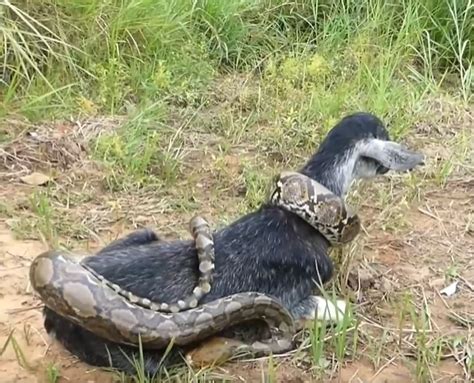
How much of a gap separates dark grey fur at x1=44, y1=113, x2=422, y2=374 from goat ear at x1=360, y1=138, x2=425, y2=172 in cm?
8

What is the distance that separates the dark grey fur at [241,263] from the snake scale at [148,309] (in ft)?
0.17

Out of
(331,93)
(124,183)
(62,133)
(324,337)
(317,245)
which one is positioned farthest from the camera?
(331,93)

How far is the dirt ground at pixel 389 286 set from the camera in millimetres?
3824

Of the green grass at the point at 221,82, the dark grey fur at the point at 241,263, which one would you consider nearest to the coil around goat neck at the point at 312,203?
the dark grey fur at the point at 241,263

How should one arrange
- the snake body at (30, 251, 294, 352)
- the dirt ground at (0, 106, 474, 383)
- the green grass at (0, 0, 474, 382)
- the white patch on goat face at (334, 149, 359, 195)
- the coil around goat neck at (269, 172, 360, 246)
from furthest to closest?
the green grass at (0, 0, 474, 382)
the white patch on goat face at (334, 149, 359, 195)
the coil around goat neck at (269, 172, 360, 246)
the dirt ground at (0, 106, 474, 383)
the snake body at (30, 251, 294, 352)

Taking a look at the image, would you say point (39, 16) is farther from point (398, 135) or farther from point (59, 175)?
point (398, 135)

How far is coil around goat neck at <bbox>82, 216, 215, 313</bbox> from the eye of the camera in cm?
370

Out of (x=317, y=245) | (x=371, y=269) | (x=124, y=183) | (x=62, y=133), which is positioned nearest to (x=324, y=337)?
(x=317, y=245)

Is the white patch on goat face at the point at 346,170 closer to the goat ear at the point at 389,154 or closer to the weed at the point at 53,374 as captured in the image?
the goat ear at the point at 389,154

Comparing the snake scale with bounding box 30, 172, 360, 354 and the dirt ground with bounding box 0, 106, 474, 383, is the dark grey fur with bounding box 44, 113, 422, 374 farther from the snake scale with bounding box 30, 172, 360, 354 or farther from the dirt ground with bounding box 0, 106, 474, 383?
the dirt ground with bounding box 0, 106, 474, 383

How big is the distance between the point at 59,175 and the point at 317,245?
1999 millimetres

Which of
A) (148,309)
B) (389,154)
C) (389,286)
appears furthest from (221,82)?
(148,309)

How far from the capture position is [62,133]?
6.00 metres

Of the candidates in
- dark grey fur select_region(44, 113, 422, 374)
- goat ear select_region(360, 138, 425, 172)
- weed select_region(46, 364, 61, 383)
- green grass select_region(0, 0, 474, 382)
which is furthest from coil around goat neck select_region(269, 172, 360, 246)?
weed select_region(46, 364, 61, 383)
